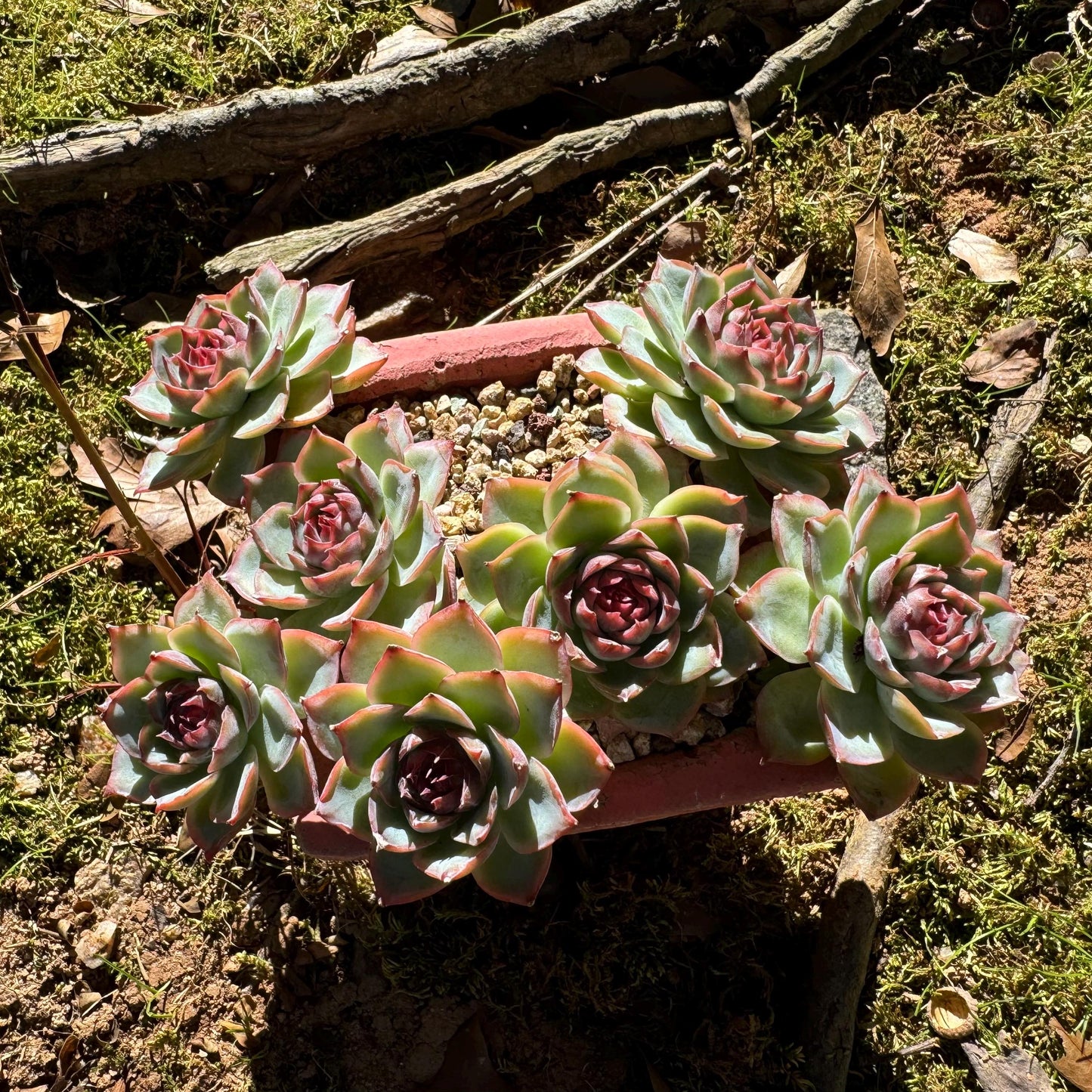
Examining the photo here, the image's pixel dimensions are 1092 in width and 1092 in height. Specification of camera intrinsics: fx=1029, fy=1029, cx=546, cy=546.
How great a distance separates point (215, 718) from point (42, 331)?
1308mm

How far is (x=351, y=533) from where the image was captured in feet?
4.31

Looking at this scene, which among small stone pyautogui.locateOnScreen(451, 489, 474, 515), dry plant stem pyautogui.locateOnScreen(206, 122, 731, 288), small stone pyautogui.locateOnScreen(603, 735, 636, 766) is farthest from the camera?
dry plant stem pyautogui.locateOnScreen(206, 122, 731, 288)

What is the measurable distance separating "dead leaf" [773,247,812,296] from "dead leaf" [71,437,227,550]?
126 centimetres

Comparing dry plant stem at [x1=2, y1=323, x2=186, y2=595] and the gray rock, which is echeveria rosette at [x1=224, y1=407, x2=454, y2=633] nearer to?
dry plant stem at [x1=2, y1=323, x2=186, y2=595]

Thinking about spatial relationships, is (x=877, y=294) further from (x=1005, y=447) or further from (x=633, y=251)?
(x=633, y=251)

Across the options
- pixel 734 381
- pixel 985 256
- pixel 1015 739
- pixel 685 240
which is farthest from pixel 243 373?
pixel 985 256

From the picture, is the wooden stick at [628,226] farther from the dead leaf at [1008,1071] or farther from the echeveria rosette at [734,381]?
the dead leaf at [1008,1071]

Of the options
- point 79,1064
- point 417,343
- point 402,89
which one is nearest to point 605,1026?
point 79,1064

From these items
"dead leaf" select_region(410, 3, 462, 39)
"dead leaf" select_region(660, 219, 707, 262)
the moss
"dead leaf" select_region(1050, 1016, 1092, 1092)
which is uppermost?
the moss

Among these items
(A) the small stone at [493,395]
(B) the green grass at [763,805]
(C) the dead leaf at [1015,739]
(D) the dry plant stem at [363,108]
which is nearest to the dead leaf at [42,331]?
(B) the green grass at [763,805]

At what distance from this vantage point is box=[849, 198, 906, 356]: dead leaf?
2.12 meters

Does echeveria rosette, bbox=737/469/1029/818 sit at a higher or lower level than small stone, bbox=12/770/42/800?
higher

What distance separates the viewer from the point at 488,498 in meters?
1.34

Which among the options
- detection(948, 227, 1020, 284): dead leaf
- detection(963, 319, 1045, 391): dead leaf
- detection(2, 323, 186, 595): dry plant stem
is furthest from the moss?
detection(963, 319, 1045, 391): dead leaf
